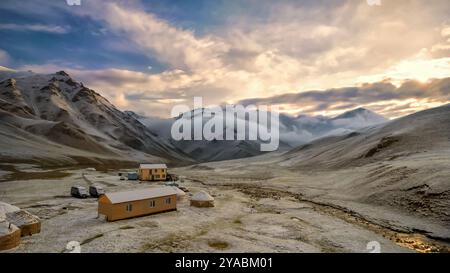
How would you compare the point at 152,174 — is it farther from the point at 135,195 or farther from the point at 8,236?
the point at 8,236

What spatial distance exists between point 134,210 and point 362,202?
3594 cm

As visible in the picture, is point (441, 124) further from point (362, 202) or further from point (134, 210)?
point (134, 210)

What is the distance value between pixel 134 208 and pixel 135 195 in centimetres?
214

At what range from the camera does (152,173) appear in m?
95.9

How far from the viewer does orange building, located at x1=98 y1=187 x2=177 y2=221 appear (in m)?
41.2

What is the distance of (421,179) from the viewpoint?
5162 cm

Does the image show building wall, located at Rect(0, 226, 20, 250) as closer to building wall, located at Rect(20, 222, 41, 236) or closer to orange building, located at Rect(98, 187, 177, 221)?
building wall, located at Rect(20, 222, 41, 236)

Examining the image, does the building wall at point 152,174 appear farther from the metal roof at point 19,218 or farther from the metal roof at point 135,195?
the metal roof at point 19,218

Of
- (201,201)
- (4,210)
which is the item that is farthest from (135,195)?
(4,210)

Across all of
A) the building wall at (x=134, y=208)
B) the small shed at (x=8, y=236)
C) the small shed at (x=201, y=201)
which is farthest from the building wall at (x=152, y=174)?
the small shed at (x=8, y=236)

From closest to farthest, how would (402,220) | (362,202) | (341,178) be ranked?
(402,220) < (362,202) < (341,178)

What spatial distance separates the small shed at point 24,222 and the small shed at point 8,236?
276 cm
